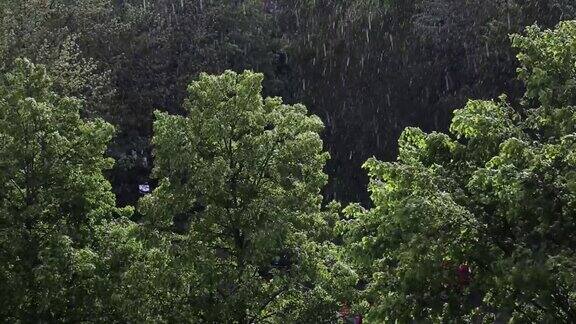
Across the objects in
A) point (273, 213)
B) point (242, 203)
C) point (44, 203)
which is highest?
point (242, 203)

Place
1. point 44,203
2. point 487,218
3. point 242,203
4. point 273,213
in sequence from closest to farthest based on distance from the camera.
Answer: point 487,218
point 273,213
point 242,203
point 44,203

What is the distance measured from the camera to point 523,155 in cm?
898

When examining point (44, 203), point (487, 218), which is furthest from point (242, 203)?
point (487, 218)

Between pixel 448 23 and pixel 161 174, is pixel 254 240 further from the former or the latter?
pixel 448 23

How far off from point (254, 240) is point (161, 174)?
2208 mm

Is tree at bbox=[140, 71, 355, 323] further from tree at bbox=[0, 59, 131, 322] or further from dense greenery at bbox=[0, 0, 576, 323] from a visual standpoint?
tree at bbox=[0, 59, 131, 322]

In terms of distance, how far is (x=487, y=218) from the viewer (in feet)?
31.9

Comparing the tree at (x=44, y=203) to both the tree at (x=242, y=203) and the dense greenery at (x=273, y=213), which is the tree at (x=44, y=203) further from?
the tree at (x=242, y=203)

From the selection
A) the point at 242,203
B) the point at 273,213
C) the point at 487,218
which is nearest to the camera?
the point at 487,218

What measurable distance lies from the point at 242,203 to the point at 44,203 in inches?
134

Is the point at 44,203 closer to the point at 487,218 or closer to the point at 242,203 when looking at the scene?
the point at 242,203

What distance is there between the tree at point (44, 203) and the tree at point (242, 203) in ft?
5.16

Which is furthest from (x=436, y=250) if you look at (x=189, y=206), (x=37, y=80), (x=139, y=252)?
(x=37, y=80)

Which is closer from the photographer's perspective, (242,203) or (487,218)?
(487,218)
